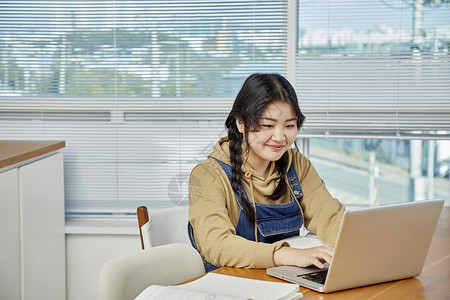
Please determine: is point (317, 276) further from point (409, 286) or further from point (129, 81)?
point (129, 81)

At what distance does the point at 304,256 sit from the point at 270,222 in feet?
1.44

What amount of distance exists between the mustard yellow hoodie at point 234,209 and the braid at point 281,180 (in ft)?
0.05

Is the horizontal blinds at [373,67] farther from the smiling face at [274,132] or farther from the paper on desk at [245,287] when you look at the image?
the paper on desk at [245,287]

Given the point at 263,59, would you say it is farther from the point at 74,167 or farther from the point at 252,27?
the point at 74,167

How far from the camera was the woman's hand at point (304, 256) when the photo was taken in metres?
1.35

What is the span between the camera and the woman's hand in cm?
135

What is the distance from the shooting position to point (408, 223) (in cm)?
126

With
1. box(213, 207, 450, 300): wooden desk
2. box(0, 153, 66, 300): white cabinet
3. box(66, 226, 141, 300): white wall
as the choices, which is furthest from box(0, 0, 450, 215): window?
box(213, 207, 450, 300): wooden desk

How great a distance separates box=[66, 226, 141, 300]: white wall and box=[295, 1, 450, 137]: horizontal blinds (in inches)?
45.1

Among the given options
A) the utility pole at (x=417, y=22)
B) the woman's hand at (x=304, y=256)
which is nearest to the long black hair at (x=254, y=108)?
the woman's hand at (x=304, y=256)

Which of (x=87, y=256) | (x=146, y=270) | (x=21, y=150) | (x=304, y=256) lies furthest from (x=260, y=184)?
(x=87, y=256)

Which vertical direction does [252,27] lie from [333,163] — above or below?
above

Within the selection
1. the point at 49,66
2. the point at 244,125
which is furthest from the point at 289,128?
the point at 49,66

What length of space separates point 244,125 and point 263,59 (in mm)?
965
